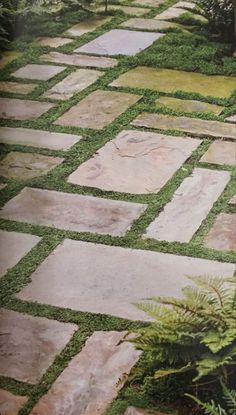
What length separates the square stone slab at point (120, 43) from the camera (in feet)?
18.1

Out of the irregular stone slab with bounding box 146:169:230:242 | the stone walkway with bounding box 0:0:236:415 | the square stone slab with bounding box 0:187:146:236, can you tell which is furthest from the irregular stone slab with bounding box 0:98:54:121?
the irregular stone slab with bounding box 146:169:230:242

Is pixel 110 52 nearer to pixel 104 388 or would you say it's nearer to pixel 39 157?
pixel 39 157

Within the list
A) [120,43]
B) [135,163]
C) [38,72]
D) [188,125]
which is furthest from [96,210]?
[120,43]

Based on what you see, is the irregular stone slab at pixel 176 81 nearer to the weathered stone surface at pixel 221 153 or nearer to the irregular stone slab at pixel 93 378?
the weathered stone surface at pixel 221 153

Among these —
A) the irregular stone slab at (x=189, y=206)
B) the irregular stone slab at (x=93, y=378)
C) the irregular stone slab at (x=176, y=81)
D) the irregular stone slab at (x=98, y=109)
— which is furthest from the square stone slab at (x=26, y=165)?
the irregular stone slab at (x=93, y=378)

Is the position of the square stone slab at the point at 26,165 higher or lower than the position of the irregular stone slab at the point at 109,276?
higher

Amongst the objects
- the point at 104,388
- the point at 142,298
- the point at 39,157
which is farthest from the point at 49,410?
the point at 39,157

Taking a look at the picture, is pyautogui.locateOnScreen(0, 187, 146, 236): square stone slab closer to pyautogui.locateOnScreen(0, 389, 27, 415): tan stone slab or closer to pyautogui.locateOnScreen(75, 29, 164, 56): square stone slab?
pyautogui.locateOnScreen(0, 389, 27, 415): tan stone slab

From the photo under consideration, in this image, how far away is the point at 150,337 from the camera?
2.37m

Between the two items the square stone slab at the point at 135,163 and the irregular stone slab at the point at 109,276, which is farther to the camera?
the square stone slab at the point at 135,163

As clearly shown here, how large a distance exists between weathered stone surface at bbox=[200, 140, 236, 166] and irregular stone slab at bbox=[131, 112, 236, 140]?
0.10m

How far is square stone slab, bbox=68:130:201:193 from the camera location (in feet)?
12.1

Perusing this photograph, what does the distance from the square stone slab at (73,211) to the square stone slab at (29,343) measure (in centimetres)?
67

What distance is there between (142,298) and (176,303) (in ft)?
1.37
